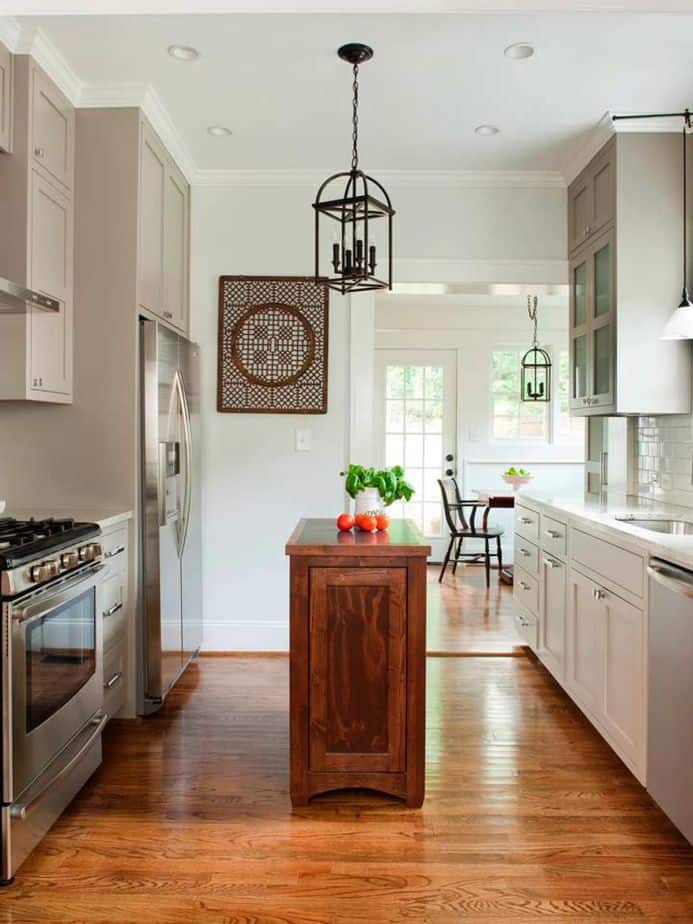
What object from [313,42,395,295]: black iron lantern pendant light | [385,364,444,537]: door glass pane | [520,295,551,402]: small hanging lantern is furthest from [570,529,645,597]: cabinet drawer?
[385,364,444,537]: door glass pane

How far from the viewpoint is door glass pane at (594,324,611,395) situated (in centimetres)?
368

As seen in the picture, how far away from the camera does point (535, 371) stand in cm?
712

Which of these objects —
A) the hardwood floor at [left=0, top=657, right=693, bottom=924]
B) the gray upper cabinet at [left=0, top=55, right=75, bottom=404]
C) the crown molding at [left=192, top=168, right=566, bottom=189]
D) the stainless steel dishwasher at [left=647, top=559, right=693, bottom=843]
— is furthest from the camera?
the crown molding at [left=192, top=168, right=566, bottom=189]

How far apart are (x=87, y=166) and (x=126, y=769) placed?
2474 millimetres

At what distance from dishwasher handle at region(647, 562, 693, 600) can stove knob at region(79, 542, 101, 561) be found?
1855 millimetres

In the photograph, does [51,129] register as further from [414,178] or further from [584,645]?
[584,645]

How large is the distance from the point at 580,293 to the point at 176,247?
2179 mm

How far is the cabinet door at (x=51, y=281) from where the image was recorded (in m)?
2.94

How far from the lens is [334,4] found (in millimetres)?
1569

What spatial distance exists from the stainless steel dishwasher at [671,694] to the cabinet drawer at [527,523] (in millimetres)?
1498

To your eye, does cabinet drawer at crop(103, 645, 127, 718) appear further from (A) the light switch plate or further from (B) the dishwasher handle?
(B) the dishwasher handle

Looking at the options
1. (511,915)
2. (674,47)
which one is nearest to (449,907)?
(511,915)

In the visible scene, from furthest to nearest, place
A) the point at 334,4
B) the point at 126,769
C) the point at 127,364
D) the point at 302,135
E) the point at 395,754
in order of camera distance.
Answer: the point at 302,135 < the point at 127,364 < the point at 126,769 < the point at 395,754 < the point at 334,4

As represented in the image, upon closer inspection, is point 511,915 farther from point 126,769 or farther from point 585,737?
point 126,769
